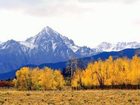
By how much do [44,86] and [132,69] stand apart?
32579mm

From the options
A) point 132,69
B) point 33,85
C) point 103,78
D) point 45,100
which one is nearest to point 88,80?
point 103,78

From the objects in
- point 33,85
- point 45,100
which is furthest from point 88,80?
point 45,100

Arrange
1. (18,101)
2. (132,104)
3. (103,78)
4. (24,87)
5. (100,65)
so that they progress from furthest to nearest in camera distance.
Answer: (100,65) → (103,78) → (24,87) → (18,101) → (132,104)

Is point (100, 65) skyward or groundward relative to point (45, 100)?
skyward

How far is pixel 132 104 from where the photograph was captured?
131 ft

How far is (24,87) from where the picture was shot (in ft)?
407

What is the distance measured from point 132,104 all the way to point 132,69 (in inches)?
3966

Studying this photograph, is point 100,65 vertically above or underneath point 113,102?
above

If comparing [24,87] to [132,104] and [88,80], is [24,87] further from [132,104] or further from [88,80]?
[132,104]

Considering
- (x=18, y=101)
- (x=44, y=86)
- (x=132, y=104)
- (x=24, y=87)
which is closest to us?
(x=132, y=104)

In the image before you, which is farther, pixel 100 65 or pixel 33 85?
pixel 100 65

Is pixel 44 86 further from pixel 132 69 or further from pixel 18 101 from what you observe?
pixel 18 101

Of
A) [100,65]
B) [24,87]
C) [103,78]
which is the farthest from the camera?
[100,65]

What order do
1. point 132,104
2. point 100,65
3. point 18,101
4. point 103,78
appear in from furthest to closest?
point 100,65 < point 103,78 < point 18,101 < point 132,104
